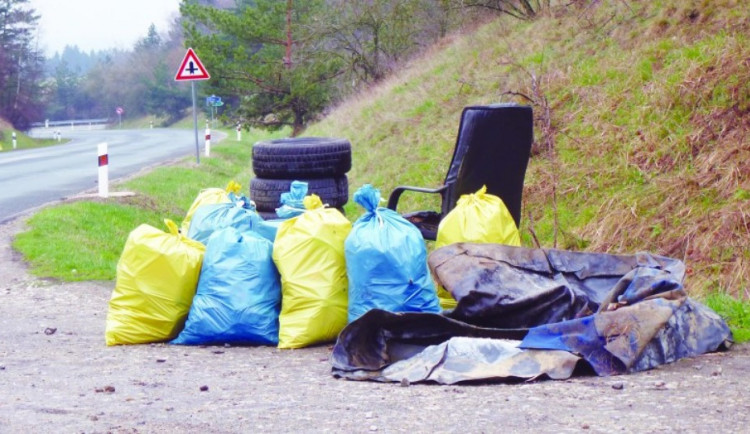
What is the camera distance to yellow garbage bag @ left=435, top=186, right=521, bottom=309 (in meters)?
6.10

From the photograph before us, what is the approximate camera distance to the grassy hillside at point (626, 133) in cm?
732

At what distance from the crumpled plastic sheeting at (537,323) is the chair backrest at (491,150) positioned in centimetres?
121

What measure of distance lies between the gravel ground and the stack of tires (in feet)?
8.01

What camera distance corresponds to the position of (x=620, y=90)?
10.1 m

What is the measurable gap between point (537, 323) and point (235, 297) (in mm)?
1770

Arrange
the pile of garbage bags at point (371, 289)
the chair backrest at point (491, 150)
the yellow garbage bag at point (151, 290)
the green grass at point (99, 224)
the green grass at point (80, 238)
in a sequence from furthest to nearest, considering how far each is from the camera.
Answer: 1. the green grass at point (99, 224)
2. the green grass at point (80, 238)
3. the chair backrest at point (491, 150)
4. the yellow garbage bag at point (151, 290)
5. the pile of garbage bags at point (371, 289)

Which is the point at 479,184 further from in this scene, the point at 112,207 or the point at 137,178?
the point at 137,178

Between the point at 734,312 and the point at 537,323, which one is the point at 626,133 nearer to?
the point at 734,312

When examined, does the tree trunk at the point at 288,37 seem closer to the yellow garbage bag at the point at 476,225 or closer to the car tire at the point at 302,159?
the car tire at the point at 302,159

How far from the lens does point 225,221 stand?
21.2 ft

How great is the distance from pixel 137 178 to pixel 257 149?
9.81 meters

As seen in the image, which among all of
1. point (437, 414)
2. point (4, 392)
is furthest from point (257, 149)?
point (437, 414)

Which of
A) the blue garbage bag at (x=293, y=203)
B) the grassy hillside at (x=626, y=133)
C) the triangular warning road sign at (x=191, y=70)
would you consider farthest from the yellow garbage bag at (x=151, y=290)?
the triangular warning road sign at (x=191, y=70)

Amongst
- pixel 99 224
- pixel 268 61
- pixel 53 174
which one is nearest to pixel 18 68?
pixel 268 61
